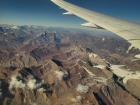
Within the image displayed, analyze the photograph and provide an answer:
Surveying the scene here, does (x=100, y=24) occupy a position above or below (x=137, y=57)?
above

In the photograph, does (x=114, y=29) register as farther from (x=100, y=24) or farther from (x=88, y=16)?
(x=88, y=16)

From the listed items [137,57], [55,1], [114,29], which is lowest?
[137,57]

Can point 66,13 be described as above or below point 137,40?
above

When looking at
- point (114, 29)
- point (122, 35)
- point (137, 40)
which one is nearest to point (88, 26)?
point (114, 29)

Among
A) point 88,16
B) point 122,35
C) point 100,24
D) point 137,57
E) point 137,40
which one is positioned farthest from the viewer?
point 88,16

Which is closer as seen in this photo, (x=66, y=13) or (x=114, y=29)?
(x=114, y=29)

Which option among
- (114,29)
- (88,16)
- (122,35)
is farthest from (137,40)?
(88,16)

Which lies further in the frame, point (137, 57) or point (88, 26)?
point (88, 26)

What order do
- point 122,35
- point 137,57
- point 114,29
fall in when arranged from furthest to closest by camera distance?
point 114,29 < point 122,35 < point 137,57

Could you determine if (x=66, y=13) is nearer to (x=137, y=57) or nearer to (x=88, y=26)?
(x=88, y=26)
